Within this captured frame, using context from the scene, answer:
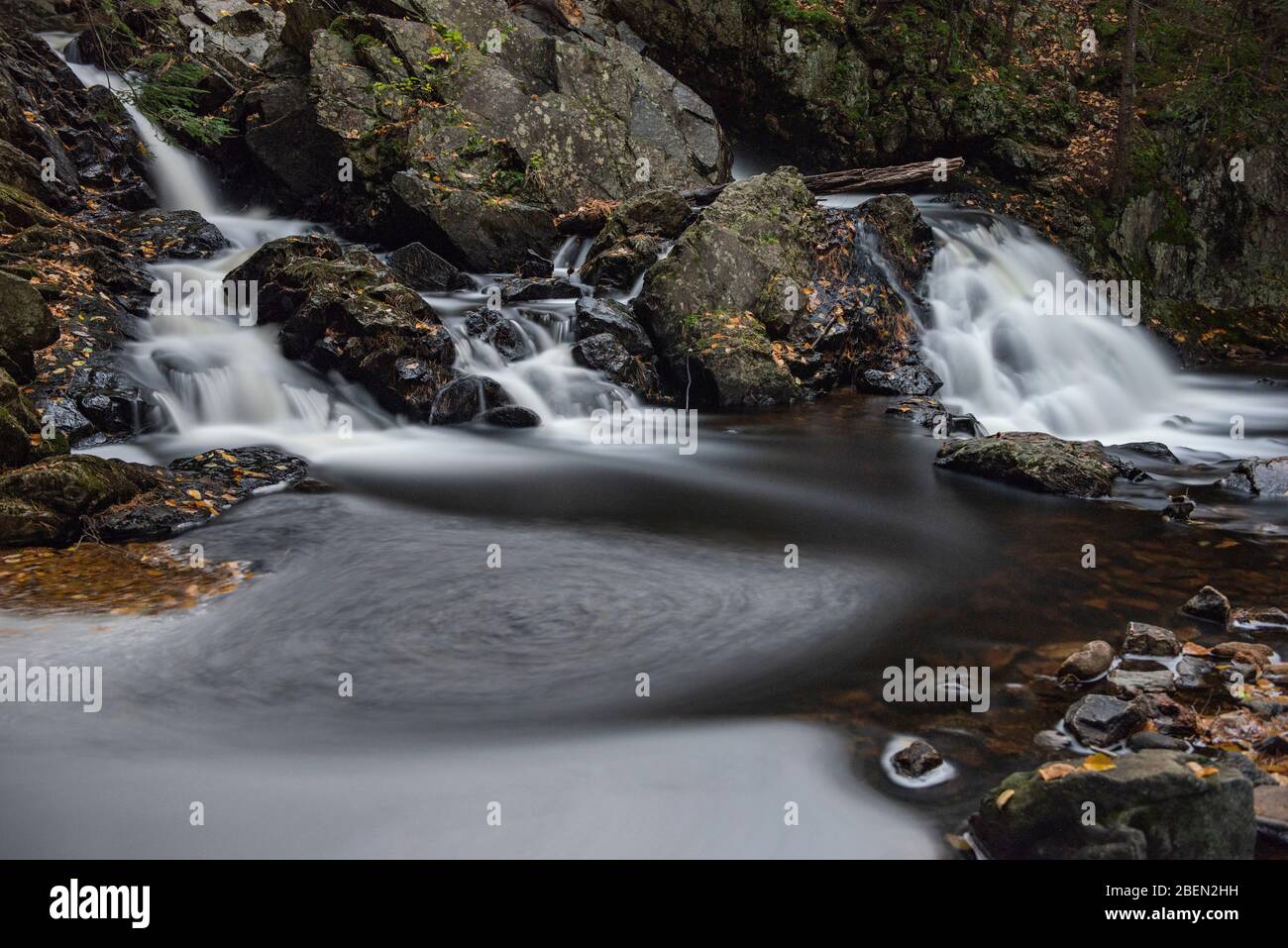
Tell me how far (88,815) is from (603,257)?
1076 cm

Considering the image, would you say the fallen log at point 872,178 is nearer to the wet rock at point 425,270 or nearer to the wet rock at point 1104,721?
the wet rock at point 425,270

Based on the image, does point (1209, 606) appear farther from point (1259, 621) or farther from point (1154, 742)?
point (1154, 742)

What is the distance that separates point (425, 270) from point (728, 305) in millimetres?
4650

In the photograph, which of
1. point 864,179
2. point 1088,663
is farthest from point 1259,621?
point 864,179

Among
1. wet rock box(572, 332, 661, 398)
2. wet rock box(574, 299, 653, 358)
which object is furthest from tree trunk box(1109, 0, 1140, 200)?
wet rock box(572, 332, 661, 398)

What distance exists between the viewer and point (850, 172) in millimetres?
16234

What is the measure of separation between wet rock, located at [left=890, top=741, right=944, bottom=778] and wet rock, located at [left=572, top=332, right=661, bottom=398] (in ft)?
26.5

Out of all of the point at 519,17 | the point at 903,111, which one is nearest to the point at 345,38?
the point at 519,17

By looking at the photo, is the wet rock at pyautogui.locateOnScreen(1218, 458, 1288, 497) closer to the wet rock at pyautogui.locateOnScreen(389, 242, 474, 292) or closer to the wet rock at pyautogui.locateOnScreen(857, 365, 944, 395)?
Answer: the wet rock at pyautogui.locateOnScreen(857, 365, 944, 395)

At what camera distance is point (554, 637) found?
499 centimetres

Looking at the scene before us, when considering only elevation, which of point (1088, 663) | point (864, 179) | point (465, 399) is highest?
point (864, 179)

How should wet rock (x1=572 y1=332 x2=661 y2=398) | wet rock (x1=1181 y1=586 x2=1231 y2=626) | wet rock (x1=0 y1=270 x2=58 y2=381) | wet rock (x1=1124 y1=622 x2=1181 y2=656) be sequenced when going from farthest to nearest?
wet rock (x1=572 y1=332 x2=661 y2=398)
wet rock (x1=0 y1=270 x2=58 y2=381)
wet rock (x1=1181 y1=586 x2=1231 y2=626)
wet rock (x1=1124 y1=622 x2=1181 y2=656)

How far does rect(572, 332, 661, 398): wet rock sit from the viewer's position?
11.2 meters
